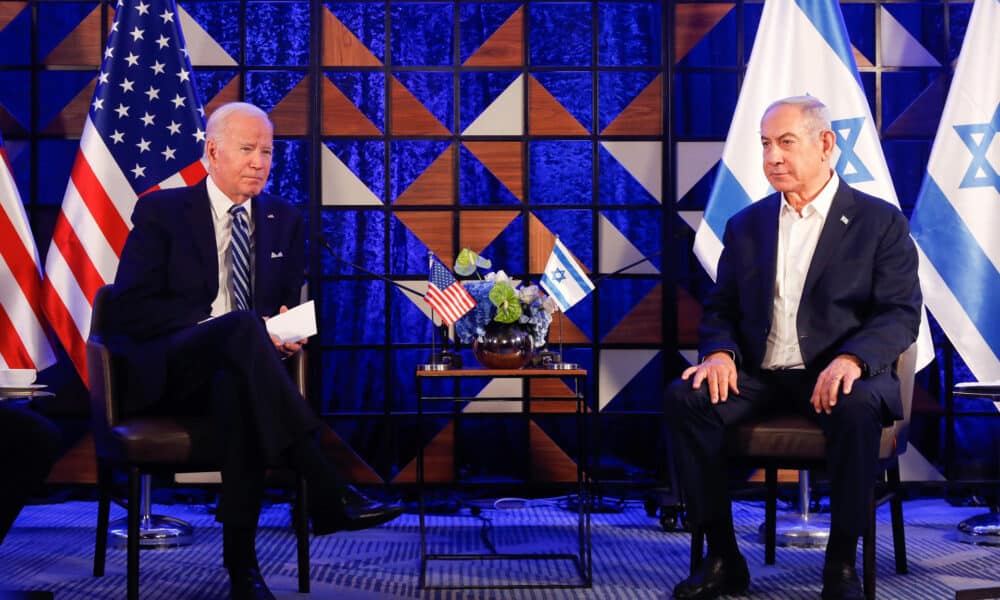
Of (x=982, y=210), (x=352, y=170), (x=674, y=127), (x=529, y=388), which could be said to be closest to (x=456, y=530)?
(x=529, y=388)

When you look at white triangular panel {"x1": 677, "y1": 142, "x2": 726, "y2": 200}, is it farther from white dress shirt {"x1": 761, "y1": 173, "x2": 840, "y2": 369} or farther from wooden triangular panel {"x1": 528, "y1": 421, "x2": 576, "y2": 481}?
white dress shirt {"x1": 761, "y1": 173, "x2": 840, "y2": 369}

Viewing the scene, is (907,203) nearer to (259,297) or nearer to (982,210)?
(982,210)

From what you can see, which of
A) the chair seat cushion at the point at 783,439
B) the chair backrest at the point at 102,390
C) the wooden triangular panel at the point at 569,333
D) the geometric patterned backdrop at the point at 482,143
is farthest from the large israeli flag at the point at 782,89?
the chair backrest at the point at 102,390

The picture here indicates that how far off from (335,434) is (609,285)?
1.52 m

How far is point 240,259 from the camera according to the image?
138 inches

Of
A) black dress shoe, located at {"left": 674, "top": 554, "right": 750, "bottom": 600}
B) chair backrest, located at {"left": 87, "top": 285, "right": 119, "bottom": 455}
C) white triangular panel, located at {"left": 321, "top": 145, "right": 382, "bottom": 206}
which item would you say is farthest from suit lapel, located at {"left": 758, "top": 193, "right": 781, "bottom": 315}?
white triangular panel, located at {"left": 321, "top": 145, "right": 382, "bottom": 206}

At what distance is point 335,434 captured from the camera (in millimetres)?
5094

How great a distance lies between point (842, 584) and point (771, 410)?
61 cm

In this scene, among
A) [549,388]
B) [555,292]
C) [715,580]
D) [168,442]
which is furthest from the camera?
[549,388]

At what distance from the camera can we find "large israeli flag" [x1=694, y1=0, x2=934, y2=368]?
178 inches

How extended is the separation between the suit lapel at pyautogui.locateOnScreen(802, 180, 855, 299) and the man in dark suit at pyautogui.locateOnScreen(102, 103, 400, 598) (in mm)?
1481

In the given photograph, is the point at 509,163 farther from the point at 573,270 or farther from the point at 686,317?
the point at 573,270

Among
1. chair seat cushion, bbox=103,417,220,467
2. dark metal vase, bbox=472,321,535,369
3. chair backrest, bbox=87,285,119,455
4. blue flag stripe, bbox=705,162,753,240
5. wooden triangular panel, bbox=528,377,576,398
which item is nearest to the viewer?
chair seat cushion, bbox=103,417,220,467

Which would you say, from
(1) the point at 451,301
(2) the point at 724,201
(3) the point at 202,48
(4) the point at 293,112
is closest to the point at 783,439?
(1) the point at 451,301
